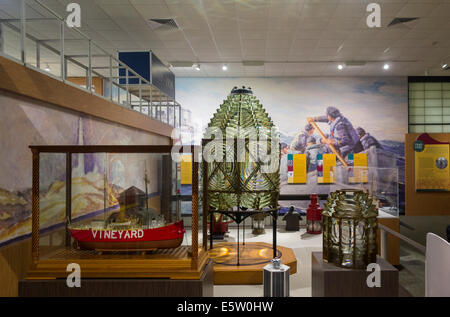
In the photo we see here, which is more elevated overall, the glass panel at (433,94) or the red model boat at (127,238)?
the glass panel at (433,94)

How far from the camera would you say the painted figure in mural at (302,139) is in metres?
9.63

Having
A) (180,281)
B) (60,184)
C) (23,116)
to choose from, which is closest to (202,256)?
(180,281)

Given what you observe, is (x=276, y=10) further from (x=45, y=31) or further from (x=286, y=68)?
(x=45, y=31)

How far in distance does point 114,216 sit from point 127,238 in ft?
0.52

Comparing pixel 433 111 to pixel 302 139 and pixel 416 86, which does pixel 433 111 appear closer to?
pixel 416 86

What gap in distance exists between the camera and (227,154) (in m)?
3.35

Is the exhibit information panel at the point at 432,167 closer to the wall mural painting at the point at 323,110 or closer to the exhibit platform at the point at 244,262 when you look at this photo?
the wall mural painting at the point at 323,110

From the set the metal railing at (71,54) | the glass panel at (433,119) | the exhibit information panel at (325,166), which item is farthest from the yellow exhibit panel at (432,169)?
the metal railing at (71,54)

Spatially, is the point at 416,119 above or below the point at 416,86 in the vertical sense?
below

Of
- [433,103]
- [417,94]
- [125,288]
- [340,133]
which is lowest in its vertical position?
[125,288]

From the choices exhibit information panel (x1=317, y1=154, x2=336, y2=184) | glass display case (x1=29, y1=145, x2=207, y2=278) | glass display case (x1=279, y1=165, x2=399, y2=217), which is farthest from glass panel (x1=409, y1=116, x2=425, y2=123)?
glass display case (x1=29, y1=145, x2=207, y2=278)

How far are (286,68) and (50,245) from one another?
7.98 m

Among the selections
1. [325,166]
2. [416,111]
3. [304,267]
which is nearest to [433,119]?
[416,111]
